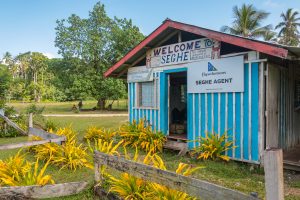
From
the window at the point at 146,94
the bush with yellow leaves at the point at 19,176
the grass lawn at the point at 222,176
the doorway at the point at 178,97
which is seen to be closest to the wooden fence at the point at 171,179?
the grass lawn at the point at 222,176

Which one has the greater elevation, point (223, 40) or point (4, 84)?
point (223, 40)

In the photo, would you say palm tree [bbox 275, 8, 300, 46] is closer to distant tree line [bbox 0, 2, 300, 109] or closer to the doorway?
distant tree line [bbox 0, 2, 300, 109]

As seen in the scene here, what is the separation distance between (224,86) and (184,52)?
1762 mm

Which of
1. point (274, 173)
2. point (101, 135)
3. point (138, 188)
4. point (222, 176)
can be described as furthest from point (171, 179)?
point (101, 135)

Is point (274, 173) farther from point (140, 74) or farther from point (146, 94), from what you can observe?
point (140, 74)

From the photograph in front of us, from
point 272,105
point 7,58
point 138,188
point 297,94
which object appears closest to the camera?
point 138,188

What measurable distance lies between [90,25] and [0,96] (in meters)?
14.1

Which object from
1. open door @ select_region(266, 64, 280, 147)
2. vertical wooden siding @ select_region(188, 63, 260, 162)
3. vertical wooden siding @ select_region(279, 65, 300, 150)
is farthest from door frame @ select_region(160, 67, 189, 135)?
vertical wooden siding @ select_region(279, 65, 300, 150)

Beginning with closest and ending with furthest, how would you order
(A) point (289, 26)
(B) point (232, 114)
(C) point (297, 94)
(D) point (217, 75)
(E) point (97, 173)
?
(E) point (97, 173) → (B) point (232, 114) → (D) point (217, 75) → (C) point (297, 94) → (A) point (289, 26)

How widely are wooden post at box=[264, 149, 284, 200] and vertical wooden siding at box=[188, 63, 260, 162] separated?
14.7ft

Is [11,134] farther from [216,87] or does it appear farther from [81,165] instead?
[216,87]

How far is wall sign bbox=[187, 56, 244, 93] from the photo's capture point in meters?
6.86

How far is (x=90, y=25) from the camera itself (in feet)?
86.7

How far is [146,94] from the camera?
959 centimetres
